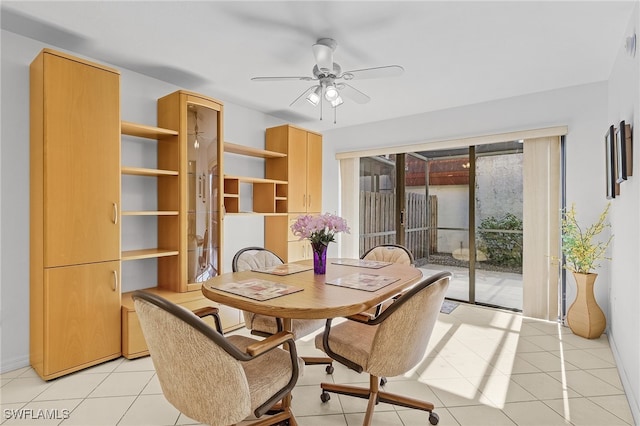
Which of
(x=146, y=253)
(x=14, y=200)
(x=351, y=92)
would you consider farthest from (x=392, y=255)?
(x=14, y=200)

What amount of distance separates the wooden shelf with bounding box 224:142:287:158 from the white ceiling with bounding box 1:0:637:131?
63 cm

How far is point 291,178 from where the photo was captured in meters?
4.46

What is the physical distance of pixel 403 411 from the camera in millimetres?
2057

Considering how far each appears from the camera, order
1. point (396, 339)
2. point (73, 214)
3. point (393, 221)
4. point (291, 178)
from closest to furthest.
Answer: point (396, 339) → point (73, 214) → point (291, 178) → point (393, 221)

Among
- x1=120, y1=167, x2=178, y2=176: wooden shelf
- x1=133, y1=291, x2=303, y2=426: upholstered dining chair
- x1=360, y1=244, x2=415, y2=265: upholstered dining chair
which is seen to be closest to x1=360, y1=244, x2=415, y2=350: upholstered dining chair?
x1=360, y1=244, x2=415, y2=265: upholstered dining chair

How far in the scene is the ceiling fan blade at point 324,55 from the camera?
2.37 m

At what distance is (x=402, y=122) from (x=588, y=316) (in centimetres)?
300

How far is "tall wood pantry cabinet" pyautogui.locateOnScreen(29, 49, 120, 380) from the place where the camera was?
2.36 m

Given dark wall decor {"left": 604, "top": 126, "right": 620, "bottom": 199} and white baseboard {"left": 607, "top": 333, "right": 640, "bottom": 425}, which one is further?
dark wall decor {"left": 604, "top": 126, "right": 620, "bottom": 199}

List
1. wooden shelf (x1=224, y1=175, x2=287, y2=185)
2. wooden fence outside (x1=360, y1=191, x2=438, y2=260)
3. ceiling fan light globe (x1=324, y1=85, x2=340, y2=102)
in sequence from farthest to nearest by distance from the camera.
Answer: wooden fence outside (x1=360, y1=191, x2=438, y2=260), wooden shelf (x1=224, y1=175, x2=287, y2=185), ceiling fan light globe (x1=324, y1=85, x2=340, y2=102)

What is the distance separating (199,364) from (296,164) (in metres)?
3.47

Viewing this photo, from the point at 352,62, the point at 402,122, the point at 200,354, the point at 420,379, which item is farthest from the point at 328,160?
the point at 200,354

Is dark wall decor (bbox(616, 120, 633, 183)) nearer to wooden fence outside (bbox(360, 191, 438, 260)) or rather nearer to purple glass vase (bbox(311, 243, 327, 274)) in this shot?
purple glass vase (bbox(311, 243, 327, 274))

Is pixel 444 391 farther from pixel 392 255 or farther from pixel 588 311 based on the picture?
pixel 588 311
